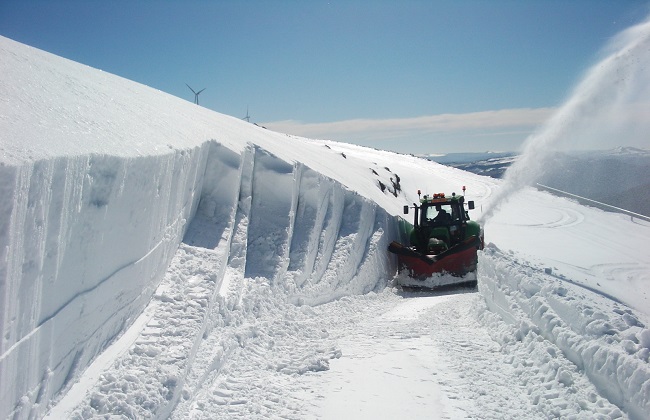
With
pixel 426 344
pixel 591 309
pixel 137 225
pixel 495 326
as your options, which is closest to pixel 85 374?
pixel 137 225

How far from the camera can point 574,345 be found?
15.9ft

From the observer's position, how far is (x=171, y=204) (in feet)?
23.4

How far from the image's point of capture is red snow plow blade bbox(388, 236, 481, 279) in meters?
11.9

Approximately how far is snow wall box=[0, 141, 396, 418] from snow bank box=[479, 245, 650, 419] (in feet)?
12.2

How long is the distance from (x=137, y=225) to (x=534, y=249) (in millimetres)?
13454

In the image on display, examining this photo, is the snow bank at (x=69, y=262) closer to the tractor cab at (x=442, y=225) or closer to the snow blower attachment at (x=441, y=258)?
the snow blower attachment at (x=441, y=258)

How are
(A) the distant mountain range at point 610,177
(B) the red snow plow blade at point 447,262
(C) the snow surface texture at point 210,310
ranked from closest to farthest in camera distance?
(C) the snow surface texture at point 210,310 < (B) the red snow plow blade at point 447,262 < (A) the distant mountain range at point 610,177

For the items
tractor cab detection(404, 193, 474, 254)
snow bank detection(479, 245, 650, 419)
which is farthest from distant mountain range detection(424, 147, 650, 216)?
snow bank detection(479, 245, 650, 419)

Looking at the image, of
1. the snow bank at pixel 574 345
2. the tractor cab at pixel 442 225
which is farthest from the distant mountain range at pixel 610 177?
the snow bank at pixel 574 345

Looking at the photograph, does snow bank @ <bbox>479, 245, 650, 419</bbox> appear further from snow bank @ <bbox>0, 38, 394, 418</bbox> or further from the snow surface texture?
snow bank @ <bbox>0, 38, 394, 418</bbox>

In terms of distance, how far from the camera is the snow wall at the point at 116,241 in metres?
3.54

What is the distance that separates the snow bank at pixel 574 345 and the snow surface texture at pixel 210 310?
20mm

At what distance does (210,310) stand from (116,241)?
1.61 meters

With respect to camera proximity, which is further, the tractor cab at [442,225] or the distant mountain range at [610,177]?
the distant mountain range at [610,177]
